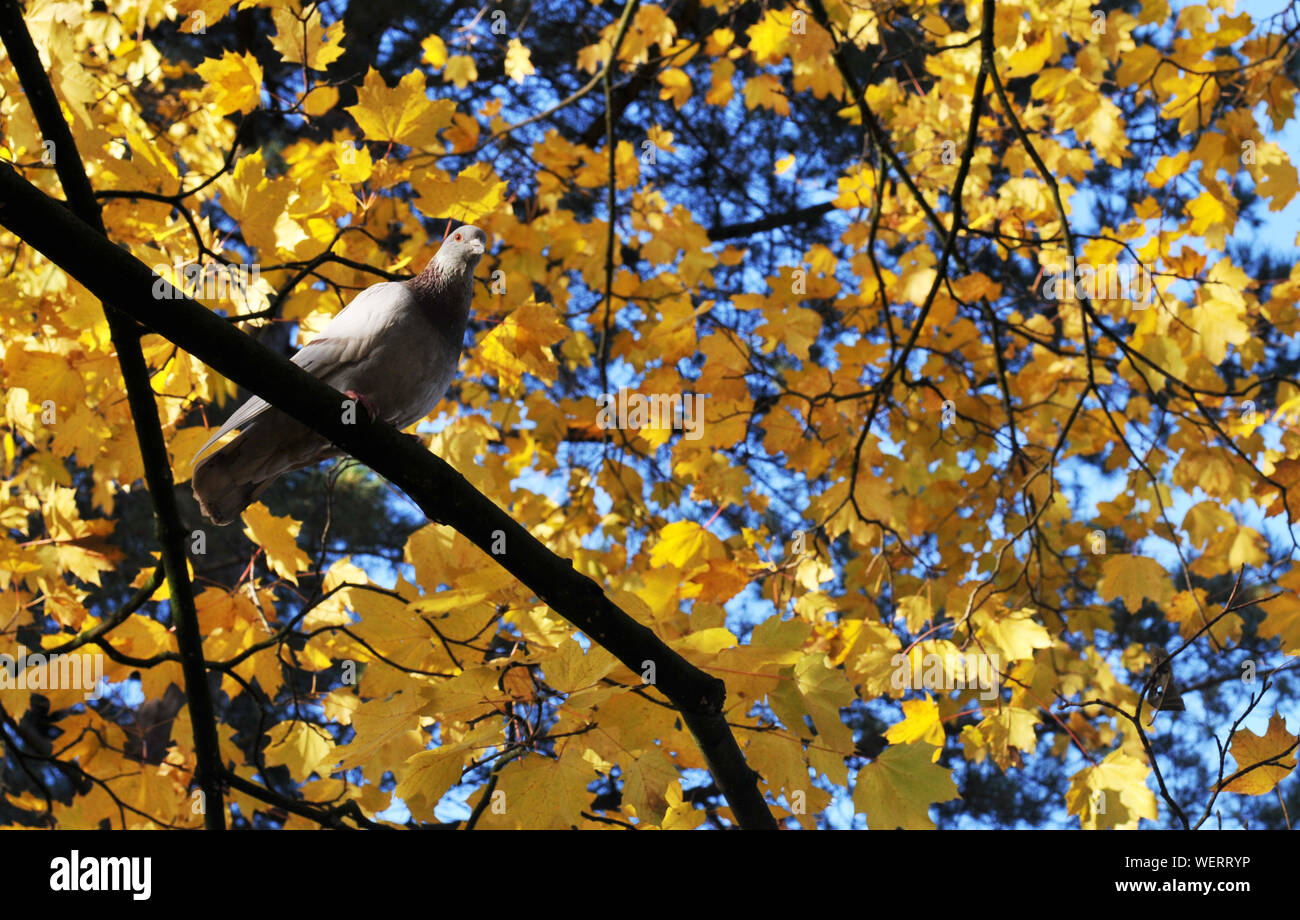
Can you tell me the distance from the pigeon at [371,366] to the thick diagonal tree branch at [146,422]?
13cm

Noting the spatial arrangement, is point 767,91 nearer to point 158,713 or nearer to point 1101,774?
point 1101,774

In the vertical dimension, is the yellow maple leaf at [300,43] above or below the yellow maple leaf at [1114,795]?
above

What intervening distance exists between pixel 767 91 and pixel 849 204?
62 cm

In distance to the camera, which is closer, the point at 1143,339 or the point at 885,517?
the point at 885,517

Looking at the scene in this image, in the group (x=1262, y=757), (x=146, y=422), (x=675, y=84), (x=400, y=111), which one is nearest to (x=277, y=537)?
(x=146, y=422)

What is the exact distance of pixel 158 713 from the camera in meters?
4.69

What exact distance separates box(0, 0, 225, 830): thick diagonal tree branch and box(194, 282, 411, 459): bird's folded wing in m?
0.13

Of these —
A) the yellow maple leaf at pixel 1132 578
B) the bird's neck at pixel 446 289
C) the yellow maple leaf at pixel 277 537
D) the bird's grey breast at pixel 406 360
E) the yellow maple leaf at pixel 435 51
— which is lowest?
the yellow maple leaf at pixel 1132 578

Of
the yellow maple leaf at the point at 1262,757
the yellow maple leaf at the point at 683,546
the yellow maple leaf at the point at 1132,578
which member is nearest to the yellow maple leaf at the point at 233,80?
the yellow maple leaf at the point at 683,546

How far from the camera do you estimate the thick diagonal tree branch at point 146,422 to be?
1.69 metres

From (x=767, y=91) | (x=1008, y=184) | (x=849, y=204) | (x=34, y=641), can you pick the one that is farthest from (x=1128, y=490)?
(x=34, y=641)

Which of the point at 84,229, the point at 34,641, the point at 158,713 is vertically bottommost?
the point at 84,229

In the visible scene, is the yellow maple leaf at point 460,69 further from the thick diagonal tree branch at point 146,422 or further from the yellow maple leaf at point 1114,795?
the yellow maple leaf at point 1114,795

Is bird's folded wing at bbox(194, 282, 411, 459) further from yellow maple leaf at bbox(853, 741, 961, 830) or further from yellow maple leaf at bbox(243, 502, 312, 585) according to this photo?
yellow maple leaf at bbox(853, 741, 961, 830)
